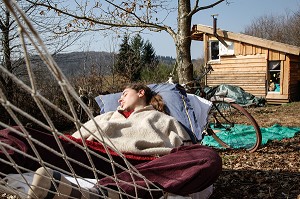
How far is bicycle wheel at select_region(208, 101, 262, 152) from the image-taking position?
404 cm

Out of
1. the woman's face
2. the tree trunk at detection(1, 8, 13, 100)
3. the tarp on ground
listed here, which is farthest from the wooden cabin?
the woman's face

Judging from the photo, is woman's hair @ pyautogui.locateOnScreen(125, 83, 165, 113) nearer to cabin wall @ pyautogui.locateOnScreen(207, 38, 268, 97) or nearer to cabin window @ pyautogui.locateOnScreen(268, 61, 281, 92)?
→ cabin wall @ pyautogui.locateOnScreen(207, 38, 268, 97)

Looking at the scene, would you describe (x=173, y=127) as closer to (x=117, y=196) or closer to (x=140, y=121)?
(x=140, y=121)

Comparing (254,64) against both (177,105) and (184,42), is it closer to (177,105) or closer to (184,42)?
(184,42)

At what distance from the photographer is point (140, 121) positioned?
2625 mm

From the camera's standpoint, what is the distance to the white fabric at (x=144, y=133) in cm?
236

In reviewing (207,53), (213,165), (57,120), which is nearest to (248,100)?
(207,53)

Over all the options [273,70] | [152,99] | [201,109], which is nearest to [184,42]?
[201,109]

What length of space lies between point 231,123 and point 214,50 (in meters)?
8.99

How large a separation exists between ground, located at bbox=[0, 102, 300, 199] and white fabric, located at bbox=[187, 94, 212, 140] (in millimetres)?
565

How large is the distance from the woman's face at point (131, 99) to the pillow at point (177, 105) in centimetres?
31

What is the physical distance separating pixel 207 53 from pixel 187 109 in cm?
1008

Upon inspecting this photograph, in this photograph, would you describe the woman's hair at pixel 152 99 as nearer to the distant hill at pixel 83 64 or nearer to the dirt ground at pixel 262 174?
the dirt ground at pixel 262 174

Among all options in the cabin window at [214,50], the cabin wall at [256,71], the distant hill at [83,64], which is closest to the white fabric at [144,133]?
the distant hill at [83,64]
